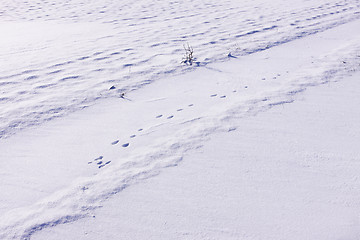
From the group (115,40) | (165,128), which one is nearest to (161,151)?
(165,128)

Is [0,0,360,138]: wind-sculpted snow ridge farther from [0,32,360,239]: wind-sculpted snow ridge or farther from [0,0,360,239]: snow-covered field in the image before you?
[0,32,360,239]: wind-sculpted snow ridge

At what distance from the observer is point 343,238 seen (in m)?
1.69

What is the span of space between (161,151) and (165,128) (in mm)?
353

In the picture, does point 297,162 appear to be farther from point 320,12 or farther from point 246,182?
point 320,12

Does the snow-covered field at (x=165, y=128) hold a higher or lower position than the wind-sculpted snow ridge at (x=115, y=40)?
lower

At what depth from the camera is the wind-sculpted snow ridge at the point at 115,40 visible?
11.6 ft

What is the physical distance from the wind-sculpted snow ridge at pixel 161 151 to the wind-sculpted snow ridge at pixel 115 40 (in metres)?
1.09

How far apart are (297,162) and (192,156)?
771 millimetres

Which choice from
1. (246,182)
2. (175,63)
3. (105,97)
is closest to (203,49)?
(175,63)

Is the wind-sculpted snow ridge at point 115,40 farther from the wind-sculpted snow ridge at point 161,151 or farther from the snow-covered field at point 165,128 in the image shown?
the wind-sculpted snow ridge at point 161,151

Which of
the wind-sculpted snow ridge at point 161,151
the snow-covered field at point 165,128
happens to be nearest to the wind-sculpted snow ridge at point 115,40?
the snow-covered field at point 165,128

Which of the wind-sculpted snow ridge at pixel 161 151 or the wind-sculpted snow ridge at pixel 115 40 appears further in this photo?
the wind-sculpted snow ridge at pixel 115 40

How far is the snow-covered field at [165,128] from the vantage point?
1.90 metres

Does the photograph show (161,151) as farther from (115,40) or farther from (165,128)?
(115,40)
